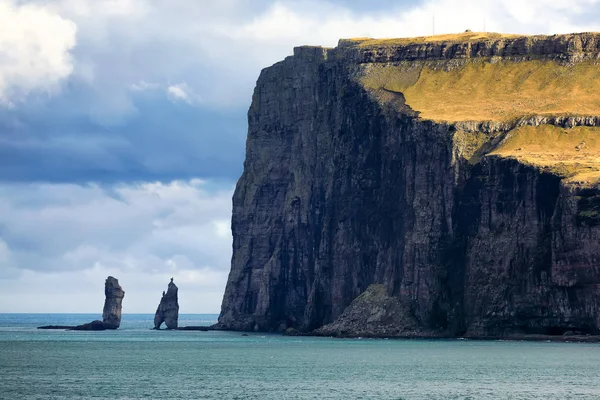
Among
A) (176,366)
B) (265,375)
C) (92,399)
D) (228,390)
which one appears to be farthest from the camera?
(176,366)

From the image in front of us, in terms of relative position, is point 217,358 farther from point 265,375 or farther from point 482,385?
point 482,385

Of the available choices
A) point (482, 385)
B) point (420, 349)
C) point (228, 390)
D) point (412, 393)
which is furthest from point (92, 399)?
point (420, 349)

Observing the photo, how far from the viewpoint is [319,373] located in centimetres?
15275

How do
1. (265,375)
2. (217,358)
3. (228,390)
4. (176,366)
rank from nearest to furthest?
1. (228,390)
2. (265,375)
3. (176,366)
4. (217,358)

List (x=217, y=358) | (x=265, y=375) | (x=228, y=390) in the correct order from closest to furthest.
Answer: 1. (x=228, y=390)
2. (x=265, y=375)
3. (x=217, y=358)

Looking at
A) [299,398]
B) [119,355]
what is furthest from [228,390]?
[119,355]

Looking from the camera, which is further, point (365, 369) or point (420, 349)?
point (420, 349)

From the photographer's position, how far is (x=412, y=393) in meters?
128

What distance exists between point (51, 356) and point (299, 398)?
7560cm

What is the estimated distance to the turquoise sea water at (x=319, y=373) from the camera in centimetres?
12800

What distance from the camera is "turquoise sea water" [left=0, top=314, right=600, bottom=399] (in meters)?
128

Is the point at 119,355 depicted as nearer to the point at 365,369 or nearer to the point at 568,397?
the point at 365,369

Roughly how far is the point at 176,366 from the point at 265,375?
19.1 m

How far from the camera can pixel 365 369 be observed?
158 metres
